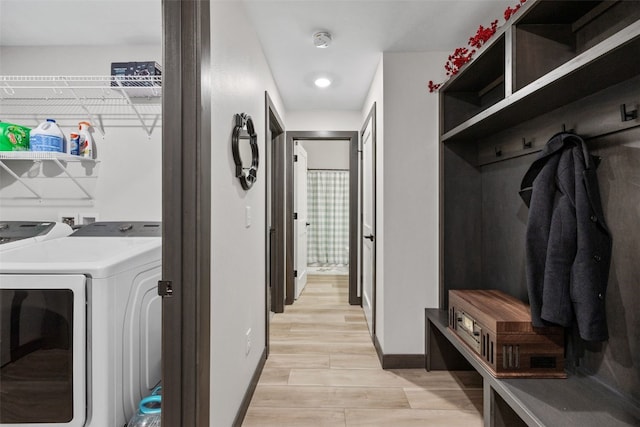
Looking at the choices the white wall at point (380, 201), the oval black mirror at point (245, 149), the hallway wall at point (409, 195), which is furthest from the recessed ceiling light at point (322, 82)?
the oval black mirror at point (245, 149)

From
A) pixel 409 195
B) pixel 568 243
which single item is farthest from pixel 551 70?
pixel 409 195

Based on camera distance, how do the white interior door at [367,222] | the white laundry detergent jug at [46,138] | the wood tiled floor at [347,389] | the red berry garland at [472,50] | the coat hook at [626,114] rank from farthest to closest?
1. the white interior door at [367,222]
2. the white laundry detergent jug at [46,138]
3. the wood tiled floor at [347,389]
4. the red berry garland at [472,50]
5. the coat hook at [626,114]

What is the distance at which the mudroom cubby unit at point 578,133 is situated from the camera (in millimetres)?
1168

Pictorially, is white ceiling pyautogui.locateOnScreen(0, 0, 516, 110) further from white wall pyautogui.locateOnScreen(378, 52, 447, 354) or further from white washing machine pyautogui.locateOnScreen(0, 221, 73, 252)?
white washing machine pyautogui.locateOnScreen(0, 221, 73, 252)

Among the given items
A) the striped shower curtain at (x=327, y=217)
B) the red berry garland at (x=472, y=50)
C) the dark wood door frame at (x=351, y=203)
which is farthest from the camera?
the striped shower curtain at (x=327, y=217)

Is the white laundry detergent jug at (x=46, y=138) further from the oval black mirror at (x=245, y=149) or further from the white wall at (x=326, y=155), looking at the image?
the white wall at (x=326, y=155)

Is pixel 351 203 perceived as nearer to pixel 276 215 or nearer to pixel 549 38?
pixel 276 215

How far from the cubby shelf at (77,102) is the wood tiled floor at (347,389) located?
6.38 feet

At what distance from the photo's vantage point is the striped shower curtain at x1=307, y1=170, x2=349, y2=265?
634cm

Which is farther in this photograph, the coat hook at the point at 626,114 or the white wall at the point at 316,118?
A: the white wall at the point at 316,118

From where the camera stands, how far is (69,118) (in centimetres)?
236

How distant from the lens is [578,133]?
1423 mm

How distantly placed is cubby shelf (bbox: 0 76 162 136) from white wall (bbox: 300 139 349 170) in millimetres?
4178

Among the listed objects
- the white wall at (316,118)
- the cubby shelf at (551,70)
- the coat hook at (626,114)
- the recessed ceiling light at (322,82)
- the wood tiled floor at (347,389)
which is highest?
the recessed ceiling light at (322,82)
